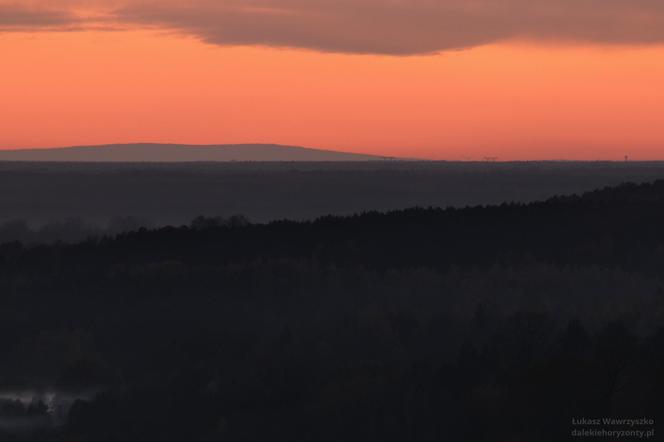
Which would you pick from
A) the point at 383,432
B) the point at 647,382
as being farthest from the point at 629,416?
the point at 383,432

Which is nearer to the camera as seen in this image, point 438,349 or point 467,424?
point 467,424

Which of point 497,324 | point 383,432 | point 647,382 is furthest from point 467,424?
point 497,324

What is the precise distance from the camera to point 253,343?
583ft

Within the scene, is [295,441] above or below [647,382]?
below

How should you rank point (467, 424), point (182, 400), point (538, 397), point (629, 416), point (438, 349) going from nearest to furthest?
point (629, 416), point (538, 397), point (467, 424), point (182, 400), point (438, 349)

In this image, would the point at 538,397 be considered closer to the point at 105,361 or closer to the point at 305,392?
the point at 305,392

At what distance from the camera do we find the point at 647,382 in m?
Result: 99.6

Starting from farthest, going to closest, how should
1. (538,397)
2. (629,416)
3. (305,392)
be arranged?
1. (305,392)
2. (538,397)
3. (629,416)

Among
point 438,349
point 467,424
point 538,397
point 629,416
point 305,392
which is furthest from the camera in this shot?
point 438,349

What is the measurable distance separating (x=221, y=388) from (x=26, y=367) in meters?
35.2

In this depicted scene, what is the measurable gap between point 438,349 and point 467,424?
148ft

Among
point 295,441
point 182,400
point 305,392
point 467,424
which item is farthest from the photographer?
point 182,400

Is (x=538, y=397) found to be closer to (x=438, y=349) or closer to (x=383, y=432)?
(x=383, y=432)

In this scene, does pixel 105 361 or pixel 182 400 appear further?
pixel 105 361
